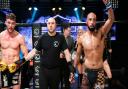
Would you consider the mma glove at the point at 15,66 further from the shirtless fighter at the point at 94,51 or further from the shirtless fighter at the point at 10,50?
the shirtless fighter at the point at 94,51

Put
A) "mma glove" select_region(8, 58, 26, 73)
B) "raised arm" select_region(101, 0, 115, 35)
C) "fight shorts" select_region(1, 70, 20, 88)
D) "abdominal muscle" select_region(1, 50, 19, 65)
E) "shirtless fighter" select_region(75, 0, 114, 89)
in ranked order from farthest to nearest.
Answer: "abdominal muscle" select_region(1, 50, 19, 65)
"fight shorts" select_region(1, 70, 20, 88)
"mma glove" select_region(8, 58, 26, 73)
"shirtless fighter" select_region(75, 0, 114, 89)
"raised arm" select_region(101, 0, 115, 35)

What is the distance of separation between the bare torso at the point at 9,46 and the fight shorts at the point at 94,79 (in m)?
1.53

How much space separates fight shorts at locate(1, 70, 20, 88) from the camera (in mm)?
6055

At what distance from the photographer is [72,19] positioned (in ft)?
59.6

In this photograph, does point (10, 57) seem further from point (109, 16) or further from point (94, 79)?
point (109, 16)

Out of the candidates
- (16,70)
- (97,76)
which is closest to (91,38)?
(97,76)

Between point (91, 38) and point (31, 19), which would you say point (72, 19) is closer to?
point (31, 19)

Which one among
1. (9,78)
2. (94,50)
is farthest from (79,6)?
(94,50)

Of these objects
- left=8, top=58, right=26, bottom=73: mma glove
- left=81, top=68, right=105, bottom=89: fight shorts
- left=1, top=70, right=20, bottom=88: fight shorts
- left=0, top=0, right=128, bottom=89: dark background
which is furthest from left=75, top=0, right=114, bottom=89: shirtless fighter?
left=0, top=0, right=128, bottom=89: dark background

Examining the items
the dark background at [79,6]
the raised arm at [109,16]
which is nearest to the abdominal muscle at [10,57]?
the raised arm at [109,16]

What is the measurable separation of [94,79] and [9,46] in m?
1.86

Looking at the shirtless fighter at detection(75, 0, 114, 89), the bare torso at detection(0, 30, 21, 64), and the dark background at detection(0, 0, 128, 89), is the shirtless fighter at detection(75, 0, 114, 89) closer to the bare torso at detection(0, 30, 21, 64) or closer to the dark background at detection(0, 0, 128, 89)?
the bare torso at detection(0, 30, 21, 64)

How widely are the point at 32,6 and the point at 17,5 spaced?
0.81 meters

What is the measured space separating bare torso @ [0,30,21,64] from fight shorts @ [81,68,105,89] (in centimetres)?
153
